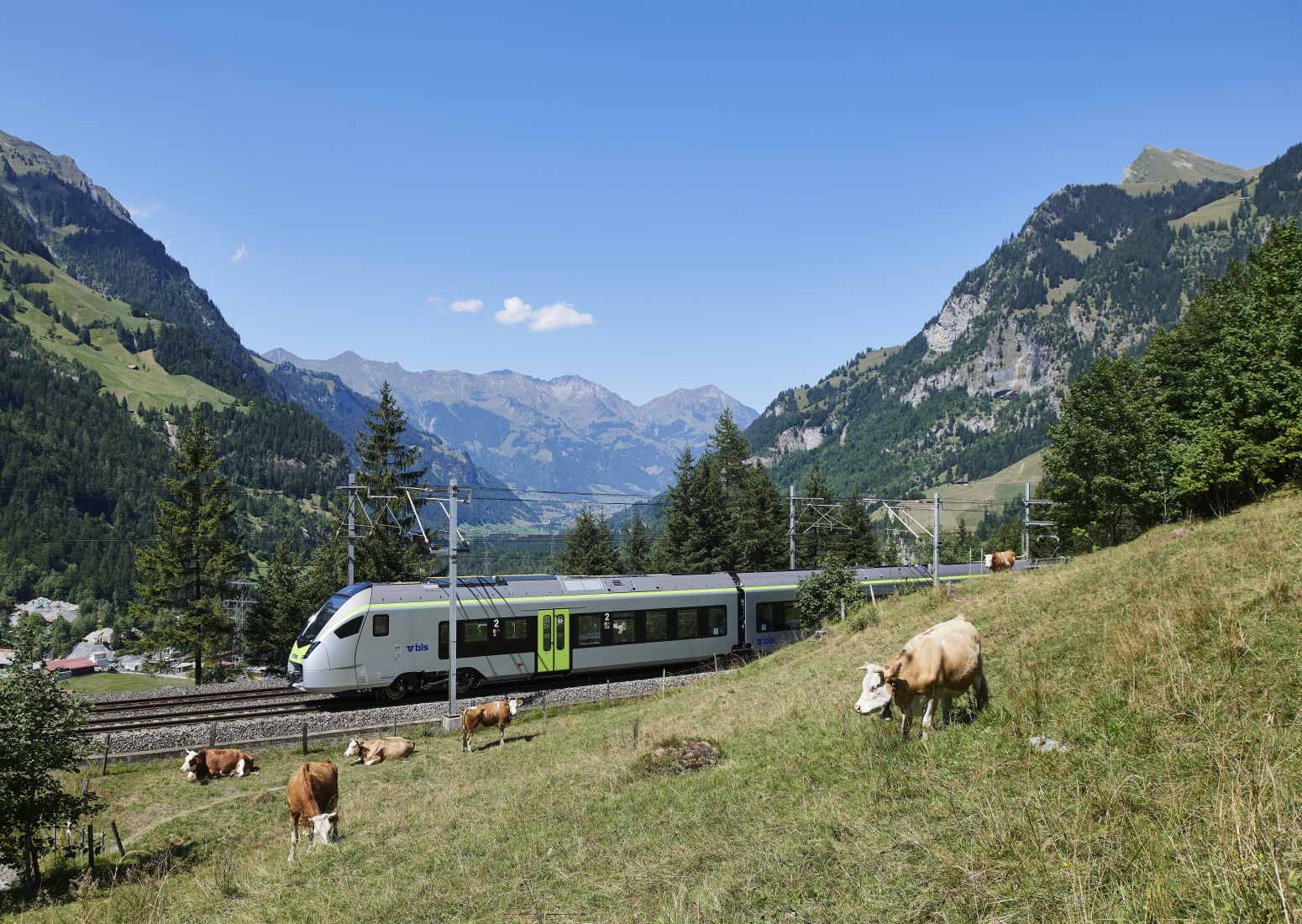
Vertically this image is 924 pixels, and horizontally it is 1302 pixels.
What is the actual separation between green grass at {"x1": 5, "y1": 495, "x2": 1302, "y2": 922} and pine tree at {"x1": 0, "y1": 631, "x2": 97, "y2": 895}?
1.20m

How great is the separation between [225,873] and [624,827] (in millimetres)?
6803

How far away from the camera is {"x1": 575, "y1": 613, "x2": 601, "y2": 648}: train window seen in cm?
2744

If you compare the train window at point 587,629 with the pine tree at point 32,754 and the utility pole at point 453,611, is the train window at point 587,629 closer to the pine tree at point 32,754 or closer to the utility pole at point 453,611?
the utility pole at point 453,611

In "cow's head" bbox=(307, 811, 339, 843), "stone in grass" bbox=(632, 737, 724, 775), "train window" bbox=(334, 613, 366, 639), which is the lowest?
"cow's head" bbox=(307, 811, 339, 843)

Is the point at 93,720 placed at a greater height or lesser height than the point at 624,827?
lesser

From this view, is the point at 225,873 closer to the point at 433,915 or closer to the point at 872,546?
the point at 433,915

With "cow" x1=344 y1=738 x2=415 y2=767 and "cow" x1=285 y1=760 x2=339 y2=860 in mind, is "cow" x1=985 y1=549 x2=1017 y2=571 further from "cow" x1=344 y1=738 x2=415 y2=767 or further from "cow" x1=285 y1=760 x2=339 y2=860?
"cow" x1=285 y1=760 x2=339 y2=860

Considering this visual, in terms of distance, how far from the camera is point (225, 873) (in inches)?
426

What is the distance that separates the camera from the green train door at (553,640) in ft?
87.9

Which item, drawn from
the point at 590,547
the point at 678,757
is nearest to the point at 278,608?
the point at 590,547

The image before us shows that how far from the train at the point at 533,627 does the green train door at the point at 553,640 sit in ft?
0.11

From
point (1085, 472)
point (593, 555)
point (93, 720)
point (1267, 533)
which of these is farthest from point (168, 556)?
point (1085, 472)

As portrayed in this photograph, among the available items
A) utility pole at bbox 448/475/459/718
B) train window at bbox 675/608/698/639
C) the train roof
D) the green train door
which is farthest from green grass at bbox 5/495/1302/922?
train window at bbox 675/608/698/639

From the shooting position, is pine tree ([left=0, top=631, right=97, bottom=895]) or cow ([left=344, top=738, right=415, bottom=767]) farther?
cow ([left=344, top=738, right=415, bottom=767])
